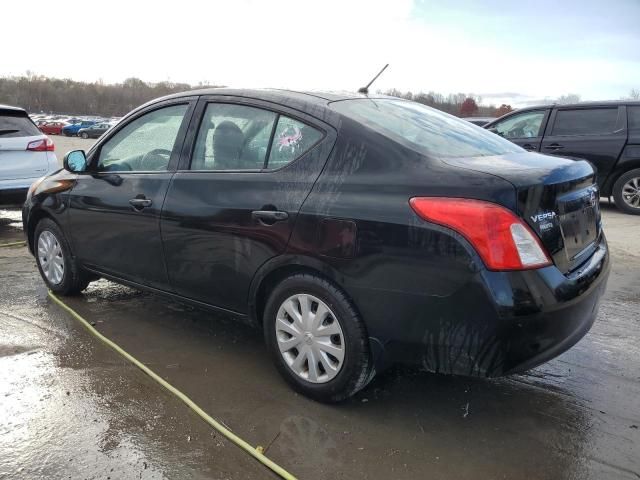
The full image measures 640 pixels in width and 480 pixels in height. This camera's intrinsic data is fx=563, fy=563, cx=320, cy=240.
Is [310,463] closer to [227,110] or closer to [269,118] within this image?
[269,118]

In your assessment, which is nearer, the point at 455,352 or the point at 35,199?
the point at 455,352

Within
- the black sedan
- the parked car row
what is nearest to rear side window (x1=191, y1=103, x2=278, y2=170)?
the parked car row

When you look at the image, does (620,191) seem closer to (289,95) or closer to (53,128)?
(289,95)

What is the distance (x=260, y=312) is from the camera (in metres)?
3.18

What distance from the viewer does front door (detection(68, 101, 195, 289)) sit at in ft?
11.8

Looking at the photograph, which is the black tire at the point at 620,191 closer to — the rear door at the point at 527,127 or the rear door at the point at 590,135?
the rear door at the point at 590,135

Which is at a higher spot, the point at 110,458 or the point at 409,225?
the point at 409,225

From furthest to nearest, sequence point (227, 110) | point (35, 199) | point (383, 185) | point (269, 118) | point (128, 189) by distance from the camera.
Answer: point (35, 199) → point (128, 189) → point (227, 110) → point (269, 118) → point (383, 185)

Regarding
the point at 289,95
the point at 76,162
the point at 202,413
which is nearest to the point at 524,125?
the point at 289,95

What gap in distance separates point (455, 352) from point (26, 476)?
6.28 ft

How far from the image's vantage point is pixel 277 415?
9.36ft

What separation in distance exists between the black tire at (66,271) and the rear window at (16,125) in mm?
3080

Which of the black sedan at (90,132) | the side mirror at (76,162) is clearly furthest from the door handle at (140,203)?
the black sedan at (90,132)

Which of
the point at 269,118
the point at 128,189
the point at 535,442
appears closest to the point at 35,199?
the point at 128,189
